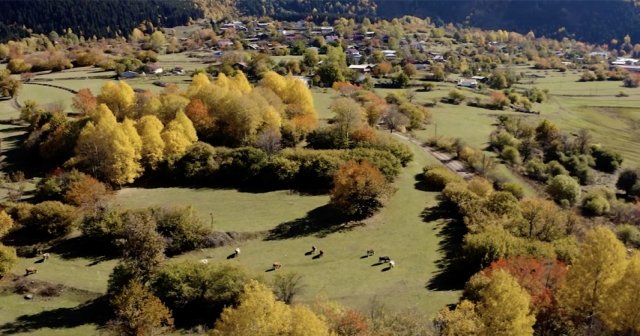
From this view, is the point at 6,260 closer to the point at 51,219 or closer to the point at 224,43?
the point at 51,219


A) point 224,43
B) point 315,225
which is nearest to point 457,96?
point 315,225

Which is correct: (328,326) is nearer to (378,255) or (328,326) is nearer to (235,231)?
(378,255)

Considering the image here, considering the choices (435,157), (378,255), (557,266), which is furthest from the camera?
(435,157)

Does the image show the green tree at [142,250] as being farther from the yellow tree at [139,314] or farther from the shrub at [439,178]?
the shrub at [439,178]

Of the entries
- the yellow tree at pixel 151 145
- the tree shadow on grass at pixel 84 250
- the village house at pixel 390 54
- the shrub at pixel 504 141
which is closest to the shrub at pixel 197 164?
the yellow tree at pixel 151 145

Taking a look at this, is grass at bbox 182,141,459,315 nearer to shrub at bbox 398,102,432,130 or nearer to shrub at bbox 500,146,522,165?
shrub at bbox 500,146,522,165

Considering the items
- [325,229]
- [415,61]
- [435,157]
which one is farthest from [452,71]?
[325,229]

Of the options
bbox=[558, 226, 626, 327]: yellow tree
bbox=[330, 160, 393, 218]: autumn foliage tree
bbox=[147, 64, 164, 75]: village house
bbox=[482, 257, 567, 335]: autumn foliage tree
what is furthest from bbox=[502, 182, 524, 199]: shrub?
bbox=[147, 64, 164, 75]: village house
